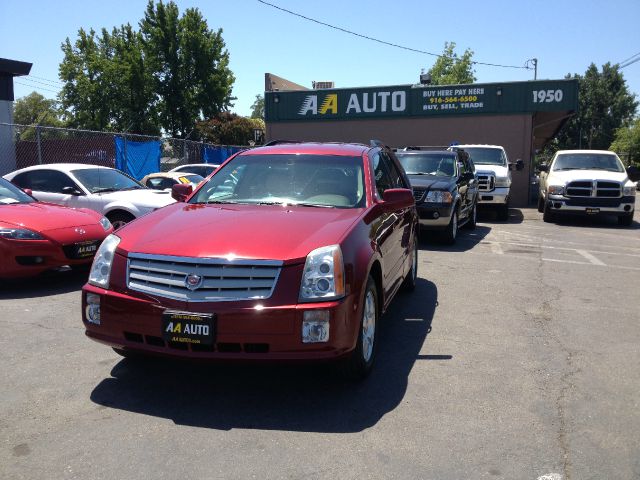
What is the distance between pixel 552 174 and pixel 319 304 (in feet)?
44.4

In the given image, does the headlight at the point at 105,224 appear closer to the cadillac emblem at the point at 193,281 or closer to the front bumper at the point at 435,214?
the cadillac emblem at the point at 193,281

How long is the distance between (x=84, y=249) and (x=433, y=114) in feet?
61.5

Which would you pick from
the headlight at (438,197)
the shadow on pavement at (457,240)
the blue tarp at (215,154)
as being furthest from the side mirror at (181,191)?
the blue tarp at (215,154)

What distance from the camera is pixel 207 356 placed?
365 centimetres

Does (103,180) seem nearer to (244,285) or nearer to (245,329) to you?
(244,285)

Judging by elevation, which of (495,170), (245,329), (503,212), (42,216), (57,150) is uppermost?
(57,150)

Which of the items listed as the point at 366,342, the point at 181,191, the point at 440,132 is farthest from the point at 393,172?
the point at 440,132

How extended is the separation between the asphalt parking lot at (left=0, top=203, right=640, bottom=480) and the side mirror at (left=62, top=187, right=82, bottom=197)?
3.26m

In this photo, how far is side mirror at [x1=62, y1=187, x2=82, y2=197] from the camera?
9.30 metres

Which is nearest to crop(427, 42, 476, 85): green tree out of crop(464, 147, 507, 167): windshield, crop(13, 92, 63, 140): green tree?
crop(464, 147, 507, 167): windshield

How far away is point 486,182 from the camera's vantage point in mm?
16188

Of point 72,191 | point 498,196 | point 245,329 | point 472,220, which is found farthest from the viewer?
point 498,196

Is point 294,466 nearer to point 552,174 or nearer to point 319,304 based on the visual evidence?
point 319,304

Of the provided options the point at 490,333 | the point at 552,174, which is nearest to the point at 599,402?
the point at 490,333
